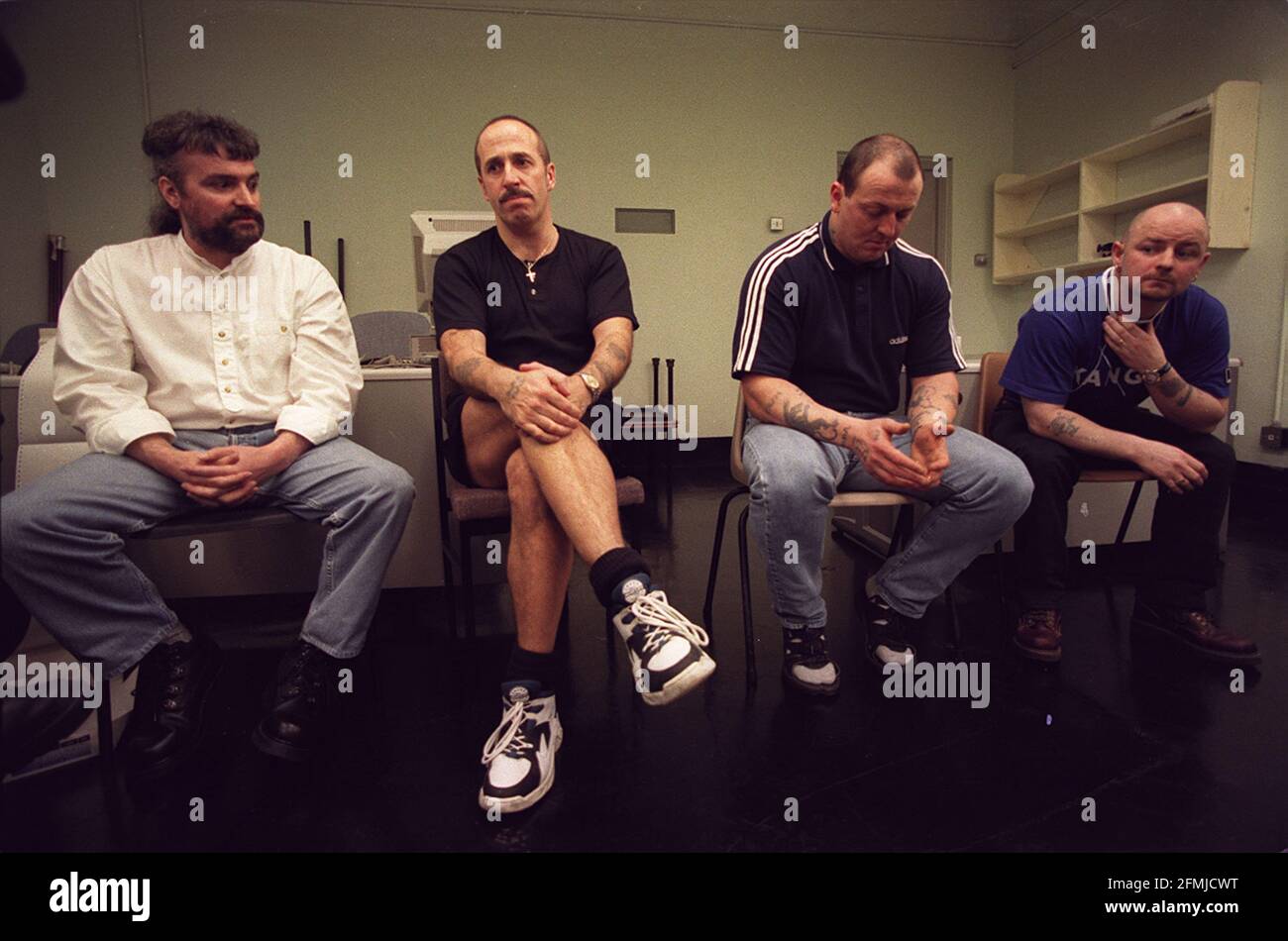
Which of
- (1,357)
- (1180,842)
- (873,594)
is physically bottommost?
(1180,842)

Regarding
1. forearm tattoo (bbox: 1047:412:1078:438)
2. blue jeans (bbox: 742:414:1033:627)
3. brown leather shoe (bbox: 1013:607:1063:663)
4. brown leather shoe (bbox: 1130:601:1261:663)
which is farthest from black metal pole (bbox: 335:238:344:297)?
brown leather shoe (bbox: 1130:601:1261:663)

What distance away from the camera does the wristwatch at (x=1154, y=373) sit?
63.1 inches

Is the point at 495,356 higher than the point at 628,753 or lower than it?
higher

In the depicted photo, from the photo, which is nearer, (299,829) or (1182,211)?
(299,829)

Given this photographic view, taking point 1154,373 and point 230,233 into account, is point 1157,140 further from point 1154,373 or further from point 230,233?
point 230,233

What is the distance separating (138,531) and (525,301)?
86 cm

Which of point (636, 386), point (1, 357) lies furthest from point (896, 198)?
point (636, 386)

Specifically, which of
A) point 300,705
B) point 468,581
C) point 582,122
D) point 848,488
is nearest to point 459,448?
point 468,581

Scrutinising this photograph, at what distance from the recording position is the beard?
1.32m

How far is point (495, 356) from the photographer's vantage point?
60.3 inches

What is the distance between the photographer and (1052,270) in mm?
4500

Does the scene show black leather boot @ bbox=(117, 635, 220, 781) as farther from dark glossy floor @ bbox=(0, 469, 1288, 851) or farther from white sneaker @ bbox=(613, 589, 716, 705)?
white sneaker @ bbox=(613, 589, 716, 705)

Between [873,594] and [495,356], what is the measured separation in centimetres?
104
